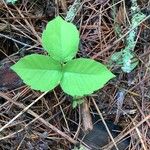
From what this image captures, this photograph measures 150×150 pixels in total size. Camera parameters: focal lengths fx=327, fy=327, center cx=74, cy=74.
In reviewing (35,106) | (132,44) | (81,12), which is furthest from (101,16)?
(35,106)

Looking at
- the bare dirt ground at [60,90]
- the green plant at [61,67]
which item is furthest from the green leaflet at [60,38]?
the bare dirt ground at [60,90]

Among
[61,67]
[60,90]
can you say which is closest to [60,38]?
[61,67]

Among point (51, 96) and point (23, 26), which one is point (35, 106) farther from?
point (23, 26)

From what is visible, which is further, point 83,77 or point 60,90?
point 60,90

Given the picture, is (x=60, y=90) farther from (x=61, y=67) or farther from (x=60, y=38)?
(x=60, y=38)

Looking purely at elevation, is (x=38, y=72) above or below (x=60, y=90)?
above

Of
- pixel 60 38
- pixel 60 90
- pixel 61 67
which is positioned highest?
pixel 60 38

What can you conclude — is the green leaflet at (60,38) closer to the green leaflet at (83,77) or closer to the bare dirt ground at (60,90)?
the green leaflet at (83,77)
